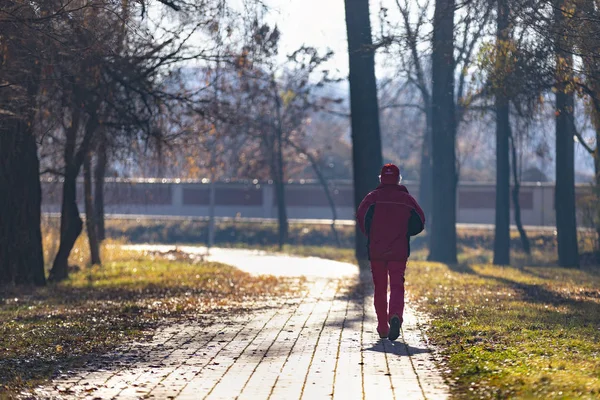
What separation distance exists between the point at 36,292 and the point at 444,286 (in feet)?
24.3

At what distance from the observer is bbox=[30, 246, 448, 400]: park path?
7.67 m

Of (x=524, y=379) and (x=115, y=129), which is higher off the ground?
(x=115, y=129)

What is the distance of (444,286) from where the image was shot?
61.2ft

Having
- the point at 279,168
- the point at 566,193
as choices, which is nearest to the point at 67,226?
the point at 566,193

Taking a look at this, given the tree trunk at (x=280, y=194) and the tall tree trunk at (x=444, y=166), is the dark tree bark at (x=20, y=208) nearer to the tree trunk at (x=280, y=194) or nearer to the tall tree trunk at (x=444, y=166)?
the tall tree trunk at (x=444, y=166)

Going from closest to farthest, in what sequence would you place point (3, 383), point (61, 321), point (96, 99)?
point (3, 383), point (61, 321), point (96, 99)

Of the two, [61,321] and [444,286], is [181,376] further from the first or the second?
[444,286]

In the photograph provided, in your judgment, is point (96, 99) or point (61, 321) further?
point (96, 99)

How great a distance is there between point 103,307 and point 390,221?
5.56 meters

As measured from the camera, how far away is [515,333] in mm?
10828

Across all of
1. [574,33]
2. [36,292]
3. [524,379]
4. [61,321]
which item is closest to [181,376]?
[524,379]

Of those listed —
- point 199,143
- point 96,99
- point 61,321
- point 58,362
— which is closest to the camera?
point 58,362

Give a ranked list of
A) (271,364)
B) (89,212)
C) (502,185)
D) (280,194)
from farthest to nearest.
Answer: (280,194) < (502,185) < (89,212) < (271,364)

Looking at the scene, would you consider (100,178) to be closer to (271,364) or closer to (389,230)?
(389,230)
